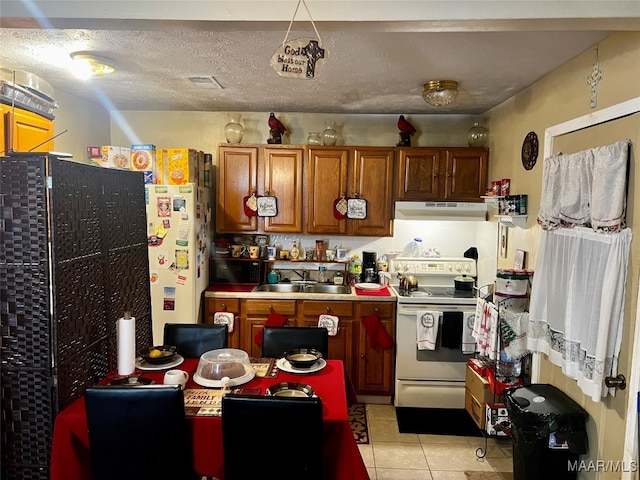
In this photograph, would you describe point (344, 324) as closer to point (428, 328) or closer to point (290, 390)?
point (428, 328)

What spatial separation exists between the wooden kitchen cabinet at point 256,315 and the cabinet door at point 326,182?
78 cm

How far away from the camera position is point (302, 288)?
4.45m

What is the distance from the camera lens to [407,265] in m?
4.42

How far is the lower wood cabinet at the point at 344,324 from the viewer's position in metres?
4.04

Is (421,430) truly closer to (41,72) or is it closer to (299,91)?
(299,91)

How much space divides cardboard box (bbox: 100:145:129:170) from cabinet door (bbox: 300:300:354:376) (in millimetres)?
1854

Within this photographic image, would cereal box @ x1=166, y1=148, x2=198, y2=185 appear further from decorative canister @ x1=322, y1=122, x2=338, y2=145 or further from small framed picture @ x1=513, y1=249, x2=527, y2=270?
small framed picture @ x1=513, y1=249, x2=527, y2=270

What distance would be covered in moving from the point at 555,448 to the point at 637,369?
2.14 feet

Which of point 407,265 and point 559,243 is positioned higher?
point 559,243

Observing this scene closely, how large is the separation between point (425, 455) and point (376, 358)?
941mm

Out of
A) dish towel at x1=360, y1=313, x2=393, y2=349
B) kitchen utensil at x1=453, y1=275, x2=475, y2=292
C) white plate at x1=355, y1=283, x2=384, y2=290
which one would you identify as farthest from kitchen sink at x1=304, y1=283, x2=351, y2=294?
kitchen utensil at x1=453, y1=275, x2=475, y2=292

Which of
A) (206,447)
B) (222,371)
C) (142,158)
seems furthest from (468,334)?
(142,158)

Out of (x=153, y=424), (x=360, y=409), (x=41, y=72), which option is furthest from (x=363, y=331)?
(x=41, y=72)

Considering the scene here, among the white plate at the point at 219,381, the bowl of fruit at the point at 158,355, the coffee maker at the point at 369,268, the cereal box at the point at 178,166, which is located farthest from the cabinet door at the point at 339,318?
the white plate at the point at 219,381
